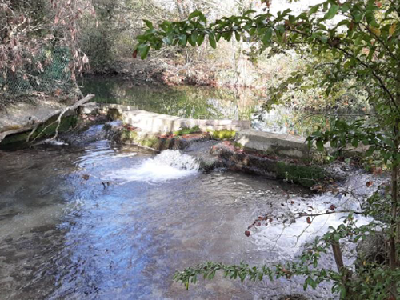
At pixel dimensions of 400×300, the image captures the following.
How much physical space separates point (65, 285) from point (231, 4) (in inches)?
436

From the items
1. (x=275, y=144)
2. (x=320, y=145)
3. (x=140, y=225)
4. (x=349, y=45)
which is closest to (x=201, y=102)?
(x=275, y=144)

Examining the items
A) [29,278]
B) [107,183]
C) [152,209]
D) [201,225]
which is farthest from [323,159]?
[29,278]

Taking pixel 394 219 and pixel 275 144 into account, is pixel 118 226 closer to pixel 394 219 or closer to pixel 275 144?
pixel 275 144

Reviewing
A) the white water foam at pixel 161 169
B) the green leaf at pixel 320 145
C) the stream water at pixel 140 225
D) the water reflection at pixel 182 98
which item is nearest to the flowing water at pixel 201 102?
the water reflection at pixel 182 98

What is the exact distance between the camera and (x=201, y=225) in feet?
17.6

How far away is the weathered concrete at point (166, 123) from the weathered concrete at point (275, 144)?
1.35 meters

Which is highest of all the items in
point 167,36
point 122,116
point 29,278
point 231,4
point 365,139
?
point 231,4

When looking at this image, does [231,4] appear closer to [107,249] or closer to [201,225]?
[201,225]

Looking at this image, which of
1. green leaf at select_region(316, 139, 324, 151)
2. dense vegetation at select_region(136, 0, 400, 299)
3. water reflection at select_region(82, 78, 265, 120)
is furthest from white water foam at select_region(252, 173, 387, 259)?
water reflection at select_region(82, 78, 265, 120)

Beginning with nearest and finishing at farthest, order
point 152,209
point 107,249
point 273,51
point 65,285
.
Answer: point 273,51, point 65,285, point 107,249, point 152,209

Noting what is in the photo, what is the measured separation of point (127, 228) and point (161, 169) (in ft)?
9.36

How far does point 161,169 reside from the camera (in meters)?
8.07

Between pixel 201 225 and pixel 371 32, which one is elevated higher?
pixel 371 32

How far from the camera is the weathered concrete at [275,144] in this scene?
7.36 metres
